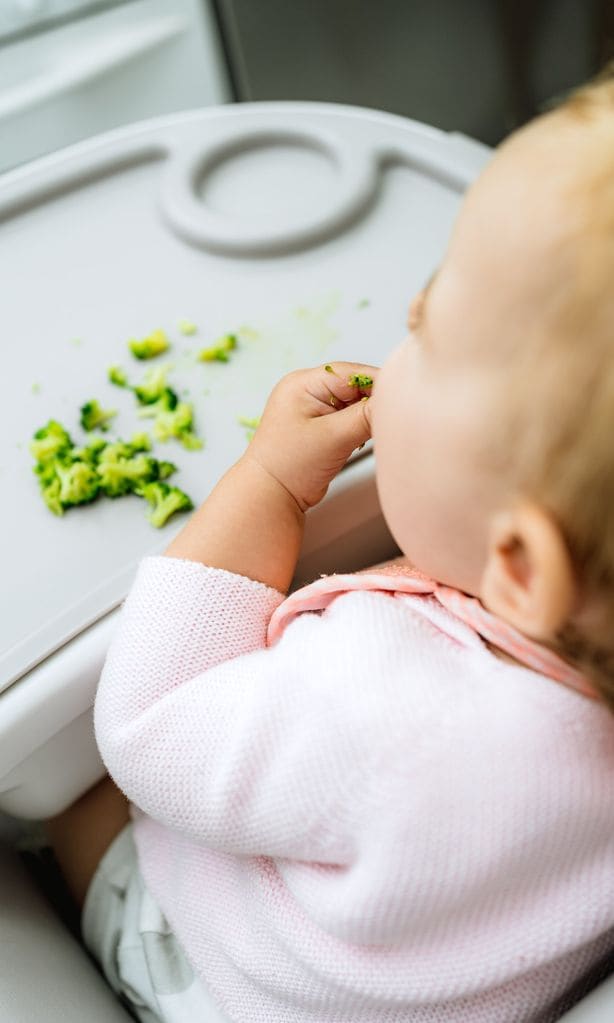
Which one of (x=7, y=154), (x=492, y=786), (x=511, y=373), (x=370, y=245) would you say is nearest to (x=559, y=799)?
(x=492, y=786)

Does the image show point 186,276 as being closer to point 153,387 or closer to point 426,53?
point 153,387

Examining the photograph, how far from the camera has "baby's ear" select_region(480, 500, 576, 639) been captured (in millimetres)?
308

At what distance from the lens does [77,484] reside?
51 centimetres

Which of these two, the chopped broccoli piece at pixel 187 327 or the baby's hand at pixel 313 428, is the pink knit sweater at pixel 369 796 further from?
the chopped broccoli piece at pixel 187 327

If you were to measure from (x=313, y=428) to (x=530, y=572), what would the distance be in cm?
20

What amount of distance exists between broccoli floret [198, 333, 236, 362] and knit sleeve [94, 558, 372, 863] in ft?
0.53

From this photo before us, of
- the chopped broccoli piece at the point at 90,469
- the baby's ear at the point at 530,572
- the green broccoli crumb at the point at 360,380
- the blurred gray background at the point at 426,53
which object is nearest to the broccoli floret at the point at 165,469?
the chopped broccoli piece at the point at 90,469

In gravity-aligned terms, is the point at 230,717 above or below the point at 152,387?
below

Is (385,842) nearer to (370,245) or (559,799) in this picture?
(559,799)

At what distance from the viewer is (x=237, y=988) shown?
0.48m

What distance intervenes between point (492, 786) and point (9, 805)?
29 cm

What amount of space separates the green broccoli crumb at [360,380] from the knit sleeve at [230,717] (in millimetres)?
122

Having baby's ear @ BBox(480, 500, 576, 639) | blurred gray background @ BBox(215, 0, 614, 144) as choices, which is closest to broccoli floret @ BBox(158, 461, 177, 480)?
baby's ear @ BBox(480, 500, 576, 639)

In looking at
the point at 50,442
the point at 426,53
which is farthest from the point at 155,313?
the point at 426,53
